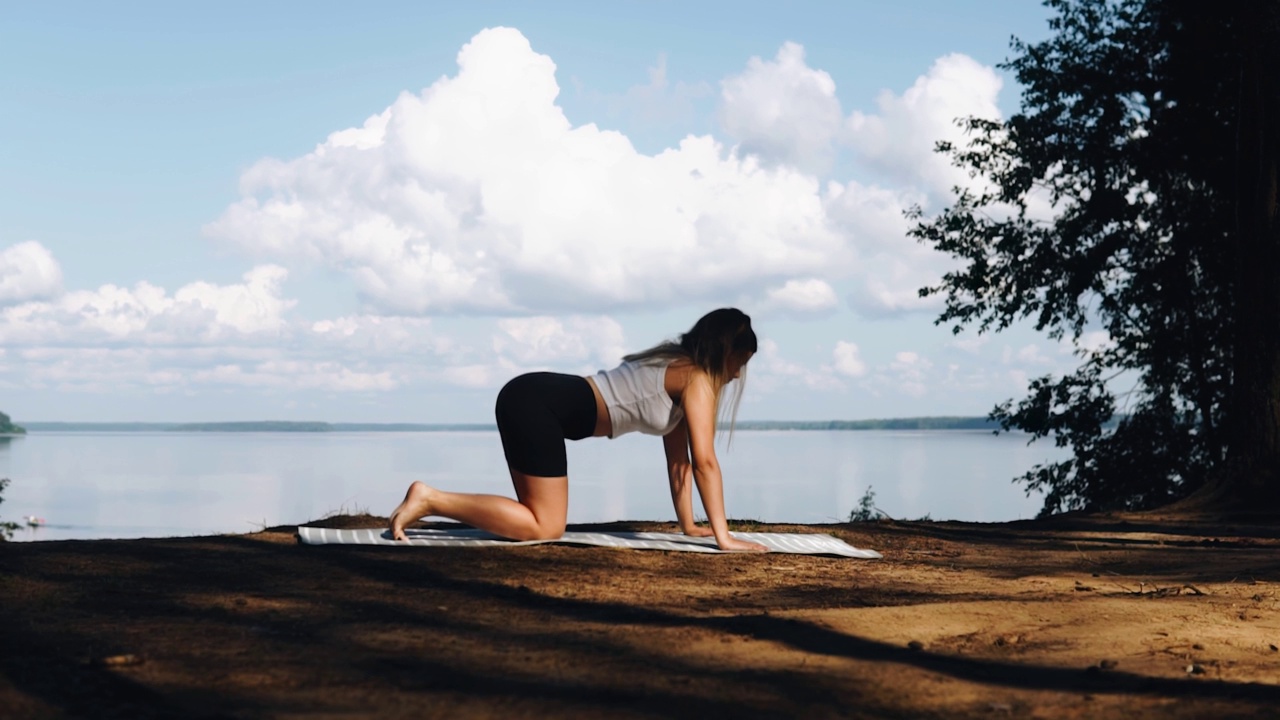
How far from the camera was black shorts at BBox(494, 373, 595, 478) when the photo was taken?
6.19 metres

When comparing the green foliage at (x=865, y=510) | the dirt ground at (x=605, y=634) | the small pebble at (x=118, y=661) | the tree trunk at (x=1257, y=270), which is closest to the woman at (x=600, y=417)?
the dirt ground at (x=605, y=634)

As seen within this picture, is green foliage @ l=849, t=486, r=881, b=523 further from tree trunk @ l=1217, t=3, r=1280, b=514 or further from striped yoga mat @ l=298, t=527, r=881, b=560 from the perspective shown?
striped yoga mat @ l=298, t=527, r=881, b=560

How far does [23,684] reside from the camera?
3113mm

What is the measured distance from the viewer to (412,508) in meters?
6.15

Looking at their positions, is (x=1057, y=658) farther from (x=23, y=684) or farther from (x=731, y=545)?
(x=23, y=684)

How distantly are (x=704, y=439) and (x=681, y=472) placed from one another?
0.78 metres

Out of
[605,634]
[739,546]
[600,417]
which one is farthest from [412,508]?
[605,634]

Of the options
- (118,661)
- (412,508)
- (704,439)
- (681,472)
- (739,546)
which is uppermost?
(704,439)

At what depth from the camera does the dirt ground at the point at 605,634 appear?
305cm

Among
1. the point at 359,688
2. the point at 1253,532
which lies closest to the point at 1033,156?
the point at 1253,532

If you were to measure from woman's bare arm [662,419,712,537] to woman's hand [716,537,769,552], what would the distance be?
0.42 m

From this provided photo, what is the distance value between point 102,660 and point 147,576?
199 centimetres

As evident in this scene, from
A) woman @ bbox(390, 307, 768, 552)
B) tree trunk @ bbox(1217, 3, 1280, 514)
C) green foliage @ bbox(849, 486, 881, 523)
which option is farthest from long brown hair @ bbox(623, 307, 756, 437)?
green foliage @ bbox(849, 486, 881, 523)

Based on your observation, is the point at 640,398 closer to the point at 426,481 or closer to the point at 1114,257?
the point at 1114,257
